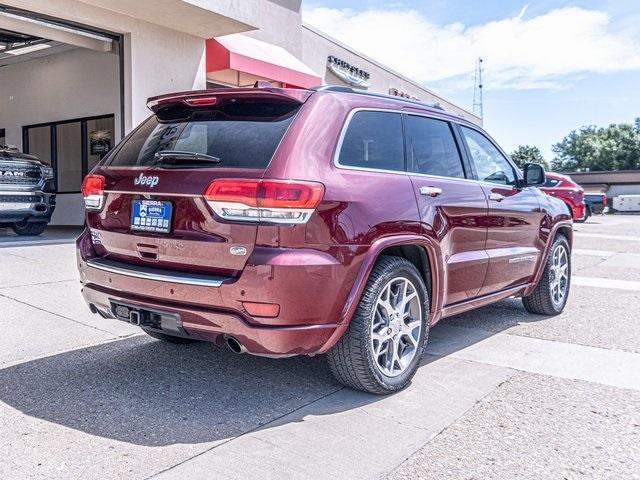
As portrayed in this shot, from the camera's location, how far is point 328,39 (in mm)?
18500

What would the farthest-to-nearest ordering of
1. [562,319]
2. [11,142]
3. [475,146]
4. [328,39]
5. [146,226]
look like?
[328,39] → [11,142] → [562,319] → [475,146] → [146,226]

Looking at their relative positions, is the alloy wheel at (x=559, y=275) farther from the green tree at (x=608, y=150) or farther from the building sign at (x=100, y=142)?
the green tree at (x=608, y=150)

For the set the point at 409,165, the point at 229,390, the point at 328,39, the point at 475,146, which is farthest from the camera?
the point at 328,39

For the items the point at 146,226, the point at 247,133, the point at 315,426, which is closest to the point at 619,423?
the point at 315,426

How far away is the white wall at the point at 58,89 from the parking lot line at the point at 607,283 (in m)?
9.67

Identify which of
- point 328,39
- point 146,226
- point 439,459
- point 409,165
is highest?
point 328,39

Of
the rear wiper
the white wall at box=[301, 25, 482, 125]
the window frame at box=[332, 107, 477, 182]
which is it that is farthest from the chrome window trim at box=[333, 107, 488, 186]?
the white wall at box=[301, 25, 482, 125]

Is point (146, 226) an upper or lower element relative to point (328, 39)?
lower

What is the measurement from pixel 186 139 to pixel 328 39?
15875 mm

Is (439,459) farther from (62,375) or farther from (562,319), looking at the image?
(562,319)

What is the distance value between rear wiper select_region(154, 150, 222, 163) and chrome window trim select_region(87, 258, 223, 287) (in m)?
0.66

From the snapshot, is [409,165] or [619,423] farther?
[409,165]

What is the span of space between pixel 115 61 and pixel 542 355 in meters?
12.3

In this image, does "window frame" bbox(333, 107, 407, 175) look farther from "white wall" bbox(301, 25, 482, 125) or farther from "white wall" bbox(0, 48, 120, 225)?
"white wall" bbox(301, 25, 482, 125)
